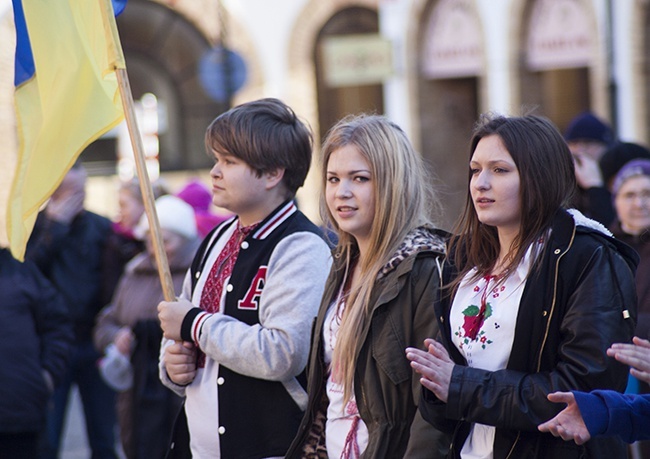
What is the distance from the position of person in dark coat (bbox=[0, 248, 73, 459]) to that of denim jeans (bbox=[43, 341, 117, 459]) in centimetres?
178

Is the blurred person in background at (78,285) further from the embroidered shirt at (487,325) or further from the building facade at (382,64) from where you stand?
the building facade at (382,64)

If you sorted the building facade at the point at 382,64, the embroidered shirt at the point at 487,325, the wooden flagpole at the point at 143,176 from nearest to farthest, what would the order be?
the embroidered shirt at the point at 487,325 → the wooden flagpole at the point at 143,176 → the building facade at the point at 382,64

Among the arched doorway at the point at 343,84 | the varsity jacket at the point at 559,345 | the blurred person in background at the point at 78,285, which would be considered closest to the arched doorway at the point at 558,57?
the arched doorway at the point at 343,84

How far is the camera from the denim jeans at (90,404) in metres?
7.64

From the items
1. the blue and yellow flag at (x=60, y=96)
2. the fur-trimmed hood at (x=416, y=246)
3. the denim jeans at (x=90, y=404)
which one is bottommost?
the denim jeans at (x=90, y=404)

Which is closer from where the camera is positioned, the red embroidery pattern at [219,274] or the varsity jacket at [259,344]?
the varsity jacket at [259,344]

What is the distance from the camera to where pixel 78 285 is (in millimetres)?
7637

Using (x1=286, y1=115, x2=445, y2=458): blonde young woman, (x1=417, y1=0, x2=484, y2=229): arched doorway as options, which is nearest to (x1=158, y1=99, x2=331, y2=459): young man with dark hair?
(x1=286, y1=115, x2=445, y2=458): blonde young woman

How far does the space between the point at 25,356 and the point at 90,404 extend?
7.35 feet

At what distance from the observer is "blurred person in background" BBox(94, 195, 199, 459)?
20.6 ft

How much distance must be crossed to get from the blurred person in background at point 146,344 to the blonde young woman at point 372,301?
7.61 feet

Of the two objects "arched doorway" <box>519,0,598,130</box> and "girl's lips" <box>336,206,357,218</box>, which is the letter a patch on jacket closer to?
"girl's lips" <box>336,206,357,218</box>

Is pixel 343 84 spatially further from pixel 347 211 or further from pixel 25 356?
pixel 347 211

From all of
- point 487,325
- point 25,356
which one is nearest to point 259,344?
point 487,325
